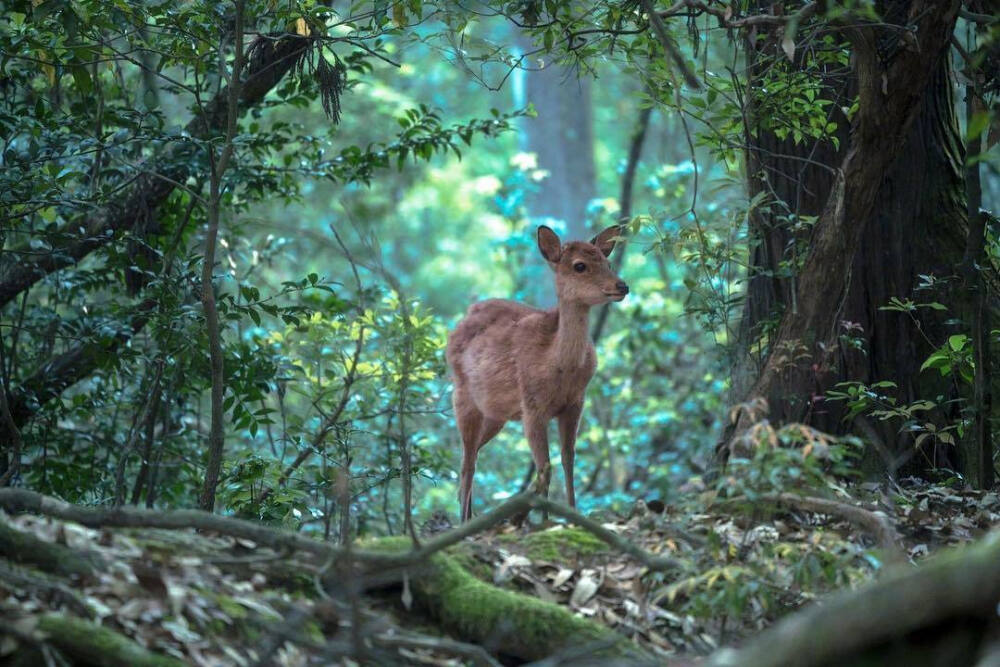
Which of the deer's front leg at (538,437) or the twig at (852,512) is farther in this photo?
the deer's front leg at (538,437)

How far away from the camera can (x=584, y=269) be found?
313 inches

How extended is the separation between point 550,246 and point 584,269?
420 mm

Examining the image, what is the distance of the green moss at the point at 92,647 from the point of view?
11.7 ft

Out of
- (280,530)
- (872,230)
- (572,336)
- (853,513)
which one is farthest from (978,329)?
(280,530)

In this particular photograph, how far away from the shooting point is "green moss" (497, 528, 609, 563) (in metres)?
5.09

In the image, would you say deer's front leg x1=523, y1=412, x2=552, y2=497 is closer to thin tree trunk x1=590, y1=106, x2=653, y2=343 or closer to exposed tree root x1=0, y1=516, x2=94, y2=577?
exposed tree root x1=0, y1=516, x2=94, y2=577

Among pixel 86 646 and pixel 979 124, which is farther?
pixel 979 124

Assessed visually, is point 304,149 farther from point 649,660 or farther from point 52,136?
point 649,660

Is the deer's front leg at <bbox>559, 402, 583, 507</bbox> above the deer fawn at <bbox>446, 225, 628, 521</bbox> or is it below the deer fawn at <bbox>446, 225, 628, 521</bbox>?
below

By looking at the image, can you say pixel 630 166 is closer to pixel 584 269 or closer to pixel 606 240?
pixel 606 240

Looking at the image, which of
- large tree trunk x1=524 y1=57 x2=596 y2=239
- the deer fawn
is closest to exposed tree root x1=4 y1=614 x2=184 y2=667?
the deer fawn

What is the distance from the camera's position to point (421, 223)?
1080 inches

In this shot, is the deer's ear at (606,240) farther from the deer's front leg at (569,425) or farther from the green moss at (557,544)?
the green moss at (557,544)

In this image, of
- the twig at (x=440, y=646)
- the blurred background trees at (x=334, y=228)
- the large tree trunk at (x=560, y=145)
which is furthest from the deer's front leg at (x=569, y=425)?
the large tree trunk at (x=560, y=145)
